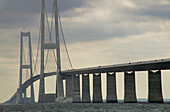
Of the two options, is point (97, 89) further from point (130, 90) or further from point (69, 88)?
point (69, 88)

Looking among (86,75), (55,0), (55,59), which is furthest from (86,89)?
(55,0)

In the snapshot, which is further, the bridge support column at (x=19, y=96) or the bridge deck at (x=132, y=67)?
the bridge support column at (x=19, y=96)

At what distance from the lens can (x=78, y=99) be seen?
4899 inches

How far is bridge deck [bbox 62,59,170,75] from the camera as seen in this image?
3370 inches

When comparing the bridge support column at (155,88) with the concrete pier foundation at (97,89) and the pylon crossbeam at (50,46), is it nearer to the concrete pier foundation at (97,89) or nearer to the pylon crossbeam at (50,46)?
the concrete pier foundation at (97,89)

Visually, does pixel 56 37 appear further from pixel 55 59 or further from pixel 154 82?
pixel 154 82

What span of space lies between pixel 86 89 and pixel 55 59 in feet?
38.6

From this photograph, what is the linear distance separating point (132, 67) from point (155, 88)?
981cm

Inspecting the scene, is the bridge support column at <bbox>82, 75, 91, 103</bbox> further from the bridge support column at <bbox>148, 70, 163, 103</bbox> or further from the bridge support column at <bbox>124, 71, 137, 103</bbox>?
the bridge support column at <bbox>148, 70, 163, 103</bbox>

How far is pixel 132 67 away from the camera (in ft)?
314

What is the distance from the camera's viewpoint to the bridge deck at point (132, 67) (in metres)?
85.6

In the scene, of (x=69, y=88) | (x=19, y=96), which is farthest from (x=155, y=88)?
(x=19, y=96)

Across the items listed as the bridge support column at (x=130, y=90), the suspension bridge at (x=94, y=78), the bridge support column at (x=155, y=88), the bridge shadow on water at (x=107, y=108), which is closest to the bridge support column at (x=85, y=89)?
the suspension bridge at (x=94, y=78)

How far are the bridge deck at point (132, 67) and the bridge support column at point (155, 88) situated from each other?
1692mm
